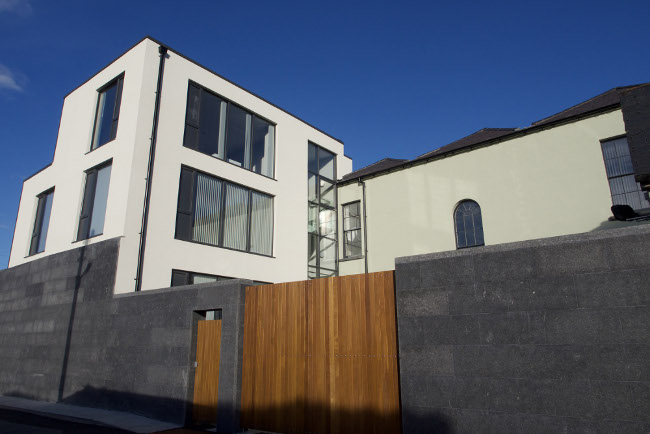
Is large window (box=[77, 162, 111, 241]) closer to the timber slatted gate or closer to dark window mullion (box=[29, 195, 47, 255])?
dark window mullion (box=[29, 195, 47, 255])

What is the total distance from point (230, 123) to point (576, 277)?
12741 millimetres

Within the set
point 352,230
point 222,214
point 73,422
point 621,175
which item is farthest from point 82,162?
point 621,175

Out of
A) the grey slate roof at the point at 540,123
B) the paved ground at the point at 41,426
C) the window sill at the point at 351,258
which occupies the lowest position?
the paved ground at the point at 41,426

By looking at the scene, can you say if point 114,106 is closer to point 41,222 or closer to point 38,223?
point 41,222

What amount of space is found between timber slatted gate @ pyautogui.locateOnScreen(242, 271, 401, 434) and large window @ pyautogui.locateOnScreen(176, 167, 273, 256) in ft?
18.3

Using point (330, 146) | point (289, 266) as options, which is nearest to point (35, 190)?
point (289, 266)

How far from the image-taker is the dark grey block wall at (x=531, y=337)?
5.09 meters

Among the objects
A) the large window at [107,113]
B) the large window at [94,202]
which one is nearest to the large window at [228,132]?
the large window at [107,113]

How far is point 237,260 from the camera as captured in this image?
578 inches

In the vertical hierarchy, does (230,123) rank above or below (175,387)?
above

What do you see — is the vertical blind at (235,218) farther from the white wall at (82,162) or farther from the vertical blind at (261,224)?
the white wall at (82,162)

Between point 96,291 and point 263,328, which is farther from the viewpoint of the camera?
point 96,291

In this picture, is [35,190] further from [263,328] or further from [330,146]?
[263,328]

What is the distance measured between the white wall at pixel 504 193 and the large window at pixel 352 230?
0.55 metres
